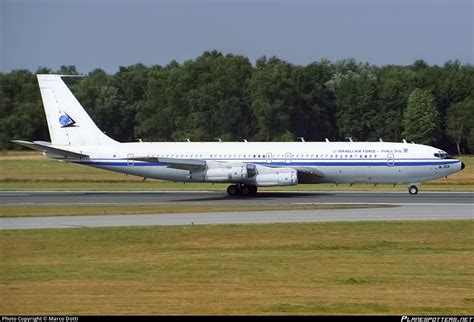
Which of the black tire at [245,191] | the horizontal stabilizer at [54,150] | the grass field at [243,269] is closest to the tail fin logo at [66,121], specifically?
the horizontal stabilizer at [54,150]

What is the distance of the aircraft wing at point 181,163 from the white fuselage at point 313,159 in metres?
0.64

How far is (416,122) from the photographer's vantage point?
10494 cm

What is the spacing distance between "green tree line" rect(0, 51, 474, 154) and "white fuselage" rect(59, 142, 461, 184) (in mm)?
49028

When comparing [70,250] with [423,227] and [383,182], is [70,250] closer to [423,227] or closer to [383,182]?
[423,227]

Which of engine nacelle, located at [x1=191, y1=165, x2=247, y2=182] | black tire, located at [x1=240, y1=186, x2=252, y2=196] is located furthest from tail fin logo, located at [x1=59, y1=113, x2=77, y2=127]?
black tire, located at [x1=240, y1=186, x2=252, y2=196]

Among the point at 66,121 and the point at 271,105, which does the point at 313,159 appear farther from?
the point at 271,105

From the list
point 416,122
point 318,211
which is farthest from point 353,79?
point 318,211

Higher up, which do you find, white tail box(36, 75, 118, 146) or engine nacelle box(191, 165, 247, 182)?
→ white tail box(36, 75, 118, 146)

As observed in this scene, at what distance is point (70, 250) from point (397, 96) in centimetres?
8954

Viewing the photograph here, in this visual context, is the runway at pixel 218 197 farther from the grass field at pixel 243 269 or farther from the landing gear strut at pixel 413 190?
the grass field at pixel 243 269

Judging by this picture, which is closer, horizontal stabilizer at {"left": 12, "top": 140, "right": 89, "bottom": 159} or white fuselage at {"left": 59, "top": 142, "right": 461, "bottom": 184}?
white fuselage at {"left": 59, "top": 142, "right": 461, "bottom": 184}

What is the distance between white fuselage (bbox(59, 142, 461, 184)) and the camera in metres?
51.0

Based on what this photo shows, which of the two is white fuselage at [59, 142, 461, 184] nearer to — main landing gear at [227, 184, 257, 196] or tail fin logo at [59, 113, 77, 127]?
main landing gear at [227, 184, 257, 196]

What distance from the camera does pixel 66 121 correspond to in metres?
55.2
